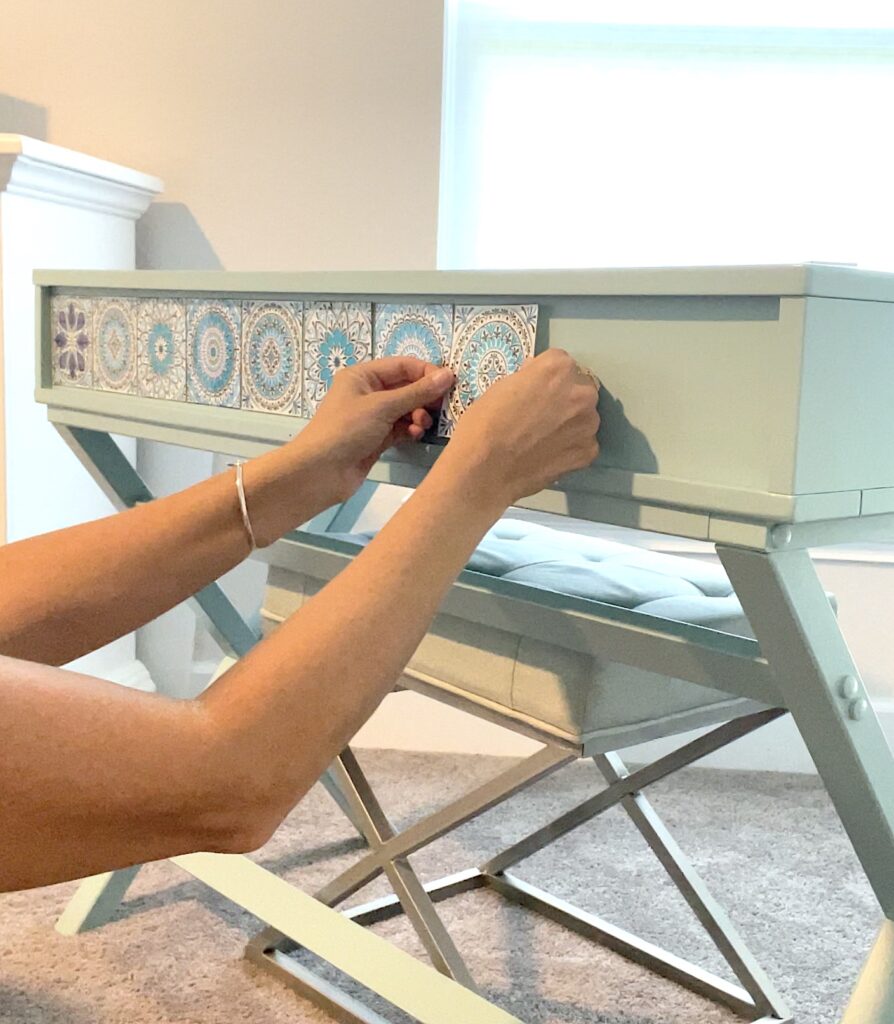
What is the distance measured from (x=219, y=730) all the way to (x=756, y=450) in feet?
1.28

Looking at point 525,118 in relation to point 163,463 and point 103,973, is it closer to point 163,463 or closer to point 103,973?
point 163,463

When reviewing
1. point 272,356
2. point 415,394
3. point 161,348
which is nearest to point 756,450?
point 415,394

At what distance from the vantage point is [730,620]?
47.3 inches

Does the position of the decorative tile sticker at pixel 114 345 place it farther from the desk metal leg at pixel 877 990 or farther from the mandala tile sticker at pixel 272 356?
the desk metal leg at pixel 877 990

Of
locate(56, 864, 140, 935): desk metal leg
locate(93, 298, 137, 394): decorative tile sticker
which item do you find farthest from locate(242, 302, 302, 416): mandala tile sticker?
locate(56, 864, 140, 935): desk metal leg

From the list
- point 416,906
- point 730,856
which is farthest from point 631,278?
point 730,856

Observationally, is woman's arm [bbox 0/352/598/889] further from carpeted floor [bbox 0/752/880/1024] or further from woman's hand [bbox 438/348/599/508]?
carpeted floor [bbox 0/752/880/1024]

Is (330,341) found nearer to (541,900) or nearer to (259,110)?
(541,900)

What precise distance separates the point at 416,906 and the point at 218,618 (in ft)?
1.43

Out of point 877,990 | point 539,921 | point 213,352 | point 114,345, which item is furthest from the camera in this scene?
point 539,921

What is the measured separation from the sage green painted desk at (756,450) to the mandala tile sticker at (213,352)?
0.18 metres

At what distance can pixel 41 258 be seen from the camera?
1824 mm

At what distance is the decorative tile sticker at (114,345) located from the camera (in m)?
1.28

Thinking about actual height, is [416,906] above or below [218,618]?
below
